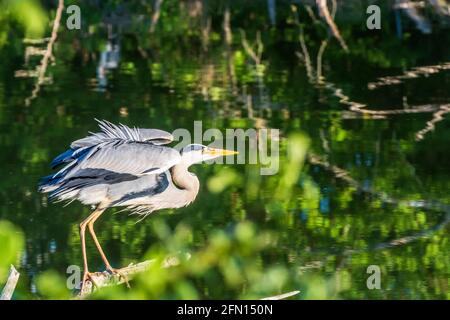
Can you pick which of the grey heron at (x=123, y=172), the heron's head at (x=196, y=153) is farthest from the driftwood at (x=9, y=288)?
the heron's head at (x=196, y=153)

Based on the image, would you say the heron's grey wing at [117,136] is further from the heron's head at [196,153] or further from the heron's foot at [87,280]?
the heron's foot at [87,280]

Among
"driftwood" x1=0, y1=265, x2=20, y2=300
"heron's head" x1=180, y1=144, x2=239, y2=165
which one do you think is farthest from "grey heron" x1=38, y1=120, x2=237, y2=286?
"driftwood" x1=0, y1=265, x2=20, y2=300

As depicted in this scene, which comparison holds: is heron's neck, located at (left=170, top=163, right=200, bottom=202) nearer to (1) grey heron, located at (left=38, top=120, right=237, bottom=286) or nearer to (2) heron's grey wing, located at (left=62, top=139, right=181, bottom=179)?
(1) grey heron, located at (left=38, top=120, right=237, bottom=286)

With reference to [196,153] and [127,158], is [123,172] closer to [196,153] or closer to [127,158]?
[127,158]

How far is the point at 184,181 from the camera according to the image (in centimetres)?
682

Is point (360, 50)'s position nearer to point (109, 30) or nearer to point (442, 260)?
point (109, 30)

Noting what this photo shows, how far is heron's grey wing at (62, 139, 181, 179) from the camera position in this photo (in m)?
6.43

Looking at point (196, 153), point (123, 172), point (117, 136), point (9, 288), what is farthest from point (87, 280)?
point (9, 288)

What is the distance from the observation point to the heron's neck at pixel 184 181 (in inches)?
267

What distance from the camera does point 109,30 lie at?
1605 centimetres

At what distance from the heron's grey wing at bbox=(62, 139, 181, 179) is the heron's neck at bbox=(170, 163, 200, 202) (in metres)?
0.26

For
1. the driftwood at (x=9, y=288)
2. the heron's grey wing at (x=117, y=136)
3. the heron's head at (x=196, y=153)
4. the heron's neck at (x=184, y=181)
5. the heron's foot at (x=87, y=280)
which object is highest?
the heron's grey wing at (x=117, y=136)

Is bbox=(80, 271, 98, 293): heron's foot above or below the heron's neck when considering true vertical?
below
